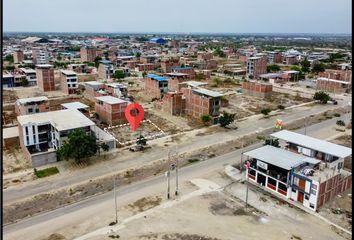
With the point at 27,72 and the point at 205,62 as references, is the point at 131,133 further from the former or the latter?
the point at 205,62

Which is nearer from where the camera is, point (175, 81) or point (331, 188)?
point (331, 188)

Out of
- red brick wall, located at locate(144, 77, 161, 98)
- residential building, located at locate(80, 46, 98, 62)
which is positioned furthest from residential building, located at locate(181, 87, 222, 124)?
residential building, located at locate(80, 46, 98, 62)

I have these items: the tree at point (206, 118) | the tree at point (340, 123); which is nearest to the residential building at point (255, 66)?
the tree at point (340, 123)

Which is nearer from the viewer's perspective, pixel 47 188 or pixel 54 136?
pixel 47 188

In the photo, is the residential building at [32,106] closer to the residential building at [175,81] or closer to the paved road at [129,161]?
the paved road at [129,161]

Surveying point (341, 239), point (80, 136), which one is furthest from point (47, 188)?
point (341, 239)

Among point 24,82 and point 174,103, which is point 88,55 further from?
point 174,103

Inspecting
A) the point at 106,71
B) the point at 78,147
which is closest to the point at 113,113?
the point at 78,147

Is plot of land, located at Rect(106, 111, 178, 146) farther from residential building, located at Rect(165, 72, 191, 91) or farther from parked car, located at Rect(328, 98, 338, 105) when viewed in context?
parked car, located at Rect(328, 98, 338, 105)
